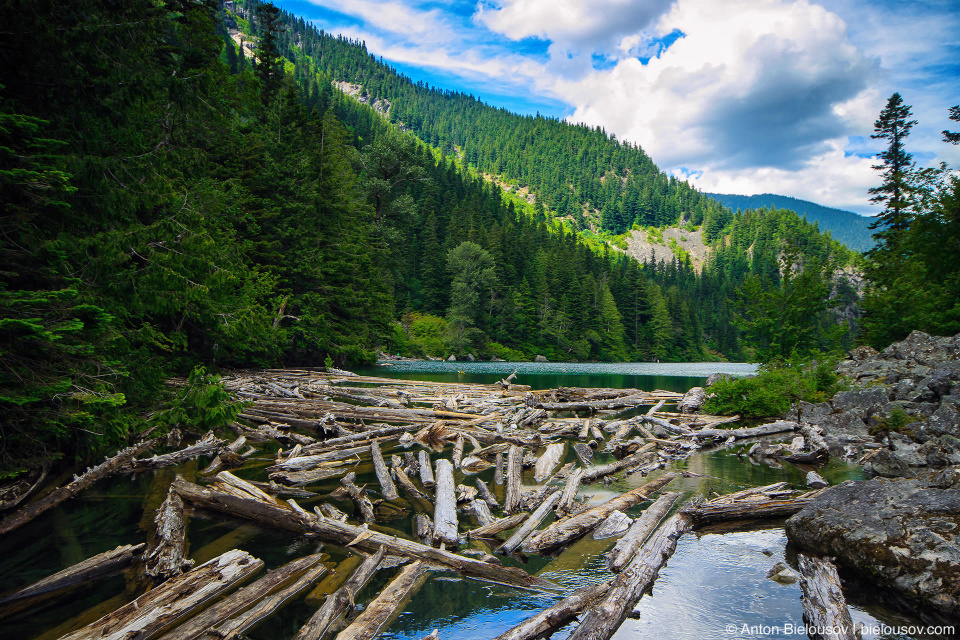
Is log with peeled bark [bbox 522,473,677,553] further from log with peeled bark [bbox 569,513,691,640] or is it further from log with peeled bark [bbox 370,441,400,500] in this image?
log with peeled bark [bbox 370,441,400,500]

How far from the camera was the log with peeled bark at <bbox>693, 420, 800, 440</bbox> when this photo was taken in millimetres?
16359

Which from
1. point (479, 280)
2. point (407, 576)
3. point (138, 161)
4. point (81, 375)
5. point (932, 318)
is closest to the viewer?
point (407, 576)

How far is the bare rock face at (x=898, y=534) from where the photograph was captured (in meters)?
5.40

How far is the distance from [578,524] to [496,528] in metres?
1.44

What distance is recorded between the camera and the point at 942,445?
36.6 ft

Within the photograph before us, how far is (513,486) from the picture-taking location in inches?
379

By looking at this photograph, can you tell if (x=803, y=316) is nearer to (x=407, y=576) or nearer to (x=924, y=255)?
(x=924, y=255)

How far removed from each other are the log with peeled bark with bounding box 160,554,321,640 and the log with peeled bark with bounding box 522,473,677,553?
3.34 metres

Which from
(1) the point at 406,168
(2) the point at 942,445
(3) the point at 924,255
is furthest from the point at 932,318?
(1) the point at 406,168

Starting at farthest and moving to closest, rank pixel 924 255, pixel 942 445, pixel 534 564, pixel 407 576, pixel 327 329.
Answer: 1. pixel 327 329
2. pixel 924 255
3. pixel 942 445
4. pixel 534 564
5. pixel 407 576

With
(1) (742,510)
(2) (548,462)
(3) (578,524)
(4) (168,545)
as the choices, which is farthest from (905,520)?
(4) (168,545)

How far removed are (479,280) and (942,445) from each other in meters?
66.6

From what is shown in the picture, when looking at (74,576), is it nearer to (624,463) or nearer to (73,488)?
(73,488)

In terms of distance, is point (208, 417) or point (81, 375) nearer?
point (81, 375)
